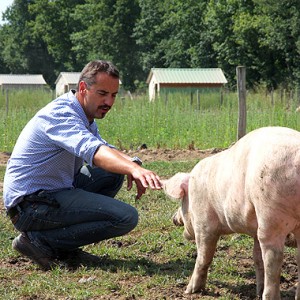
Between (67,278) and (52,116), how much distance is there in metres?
1.14

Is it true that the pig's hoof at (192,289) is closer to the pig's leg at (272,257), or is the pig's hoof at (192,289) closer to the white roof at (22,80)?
A: the pig's leg at (272,257)

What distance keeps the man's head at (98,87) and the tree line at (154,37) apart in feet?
133

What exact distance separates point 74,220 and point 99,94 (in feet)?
3.09

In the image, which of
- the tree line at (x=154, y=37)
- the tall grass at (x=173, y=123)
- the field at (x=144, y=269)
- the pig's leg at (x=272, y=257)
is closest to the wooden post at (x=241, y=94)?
the field at (x=144, y=269)

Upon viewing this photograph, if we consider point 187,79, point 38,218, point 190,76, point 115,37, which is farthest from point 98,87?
point 115,37

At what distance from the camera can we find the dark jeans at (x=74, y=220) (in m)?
5.12

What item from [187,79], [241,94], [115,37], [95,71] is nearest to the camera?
[95,71]

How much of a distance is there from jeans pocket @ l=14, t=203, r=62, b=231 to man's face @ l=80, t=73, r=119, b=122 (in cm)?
77

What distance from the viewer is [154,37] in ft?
223

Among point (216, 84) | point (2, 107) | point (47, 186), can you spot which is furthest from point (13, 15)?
point (47, 186)

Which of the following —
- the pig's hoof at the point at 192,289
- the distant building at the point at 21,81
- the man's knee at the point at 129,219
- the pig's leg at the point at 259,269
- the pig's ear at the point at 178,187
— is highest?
the pig's ear at the point at 178,187

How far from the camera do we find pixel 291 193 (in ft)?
11.6

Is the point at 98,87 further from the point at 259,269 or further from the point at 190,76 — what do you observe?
the point at 190,76

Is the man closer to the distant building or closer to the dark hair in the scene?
the dark hair
